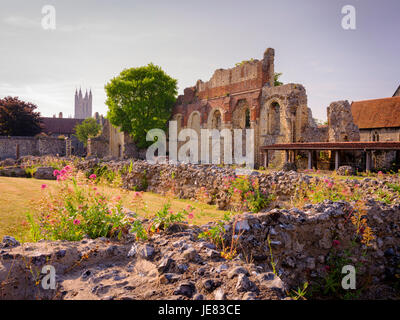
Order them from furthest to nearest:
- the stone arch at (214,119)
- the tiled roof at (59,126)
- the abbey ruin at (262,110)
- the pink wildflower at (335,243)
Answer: the tiled roof at (59,126) → the stone arch at (214,119) → the abbey ruin at (262,110) → the pink wildflower at (335,243)

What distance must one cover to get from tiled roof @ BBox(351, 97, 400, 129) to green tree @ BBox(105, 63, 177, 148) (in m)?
24.1

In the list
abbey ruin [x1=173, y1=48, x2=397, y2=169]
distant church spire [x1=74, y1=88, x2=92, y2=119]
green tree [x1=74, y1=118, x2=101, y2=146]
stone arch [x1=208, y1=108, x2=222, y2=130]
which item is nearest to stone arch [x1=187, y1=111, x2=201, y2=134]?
abbey ruin [x1=173, y1=48, x2=397, y2=169]

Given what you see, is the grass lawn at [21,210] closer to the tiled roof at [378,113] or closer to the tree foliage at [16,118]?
the tiled roof at [378,113]

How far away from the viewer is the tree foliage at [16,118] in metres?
39.7

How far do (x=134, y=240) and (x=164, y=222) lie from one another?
491 millimetres

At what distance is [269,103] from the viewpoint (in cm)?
2450

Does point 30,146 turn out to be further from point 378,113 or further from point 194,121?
Answer: point 378,113

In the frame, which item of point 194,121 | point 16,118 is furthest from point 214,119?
point 16,118

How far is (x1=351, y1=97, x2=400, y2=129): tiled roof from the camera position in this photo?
29503mm

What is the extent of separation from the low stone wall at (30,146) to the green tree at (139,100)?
42.1 feet

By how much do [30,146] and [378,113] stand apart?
45.7 m

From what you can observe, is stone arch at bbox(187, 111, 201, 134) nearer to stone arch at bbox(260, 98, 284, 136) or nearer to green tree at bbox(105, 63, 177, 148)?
green tree at bbox(105, 63, 177, 148)

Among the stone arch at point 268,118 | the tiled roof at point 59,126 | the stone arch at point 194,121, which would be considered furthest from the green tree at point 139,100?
the tiled roof at point 59,126
